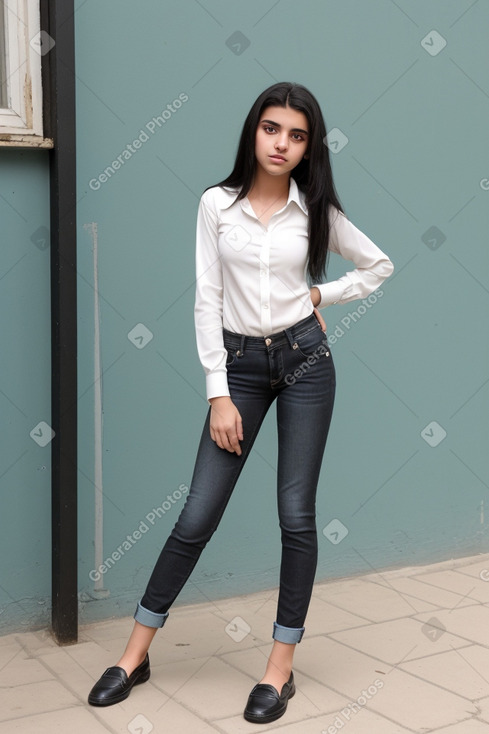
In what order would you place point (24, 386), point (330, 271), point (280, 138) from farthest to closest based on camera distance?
point (330, 271)
point (24, 386)
point (280, 138)

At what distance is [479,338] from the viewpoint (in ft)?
12.1

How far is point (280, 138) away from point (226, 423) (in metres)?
0.68

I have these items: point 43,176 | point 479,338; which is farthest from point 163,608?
point 479,338

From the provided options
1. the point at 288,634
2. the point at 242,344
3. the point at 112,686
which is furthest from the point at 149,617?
the point at 242,344

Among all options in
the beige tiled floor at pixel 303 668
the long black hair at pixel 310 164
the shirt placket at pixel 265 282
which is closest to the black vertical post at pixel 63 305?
the beige tiled floor at pixel 303 668

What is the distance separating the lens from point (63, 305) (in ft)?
8.84

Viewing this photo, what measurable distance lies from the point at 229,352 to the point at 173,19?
45.9 inches

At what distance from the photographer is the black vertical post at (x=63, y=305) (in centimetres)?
264

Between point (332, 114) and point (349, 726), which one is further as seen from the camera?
point (332, 114)

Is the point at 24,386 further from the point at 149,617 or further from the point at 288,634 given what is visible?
the point at 288,634

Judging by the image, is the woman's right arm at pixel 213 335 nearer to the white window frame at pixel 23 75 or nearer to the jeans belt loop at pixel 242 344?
the jeans belt loop at pixel 242 344

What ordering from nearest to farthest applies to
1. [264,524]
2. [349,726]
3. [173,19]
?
[349,726] → [173,19] → [264,524]

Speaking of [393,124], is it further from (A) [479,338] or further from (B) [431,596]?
(B) [431,596]

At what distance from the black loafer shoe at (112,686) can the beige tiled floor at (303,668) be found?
2 centimetres
